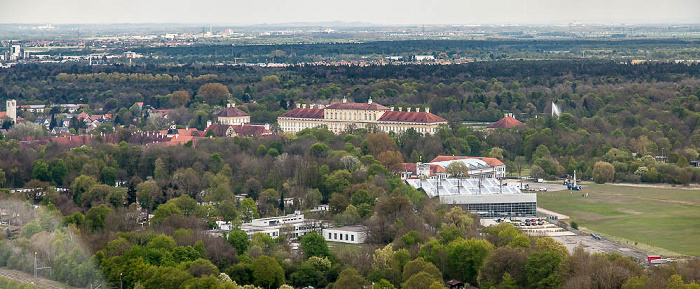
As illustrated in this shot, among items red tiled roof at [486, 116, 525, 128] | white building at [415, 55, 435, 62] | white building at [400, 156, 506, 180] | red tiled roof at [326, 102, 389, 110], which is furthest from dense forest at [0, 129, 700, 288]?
white building at [415, 55, 435, 62]

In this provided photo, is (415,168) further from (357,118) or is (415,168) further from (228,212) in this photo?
(357,118)

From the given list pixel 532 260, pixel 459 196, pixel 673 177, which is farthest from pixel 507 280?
pixel 673 177

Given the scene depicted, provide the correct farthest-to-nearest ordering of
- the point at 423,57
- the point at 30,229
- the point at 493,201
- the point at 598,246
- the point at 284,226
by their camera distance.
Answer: the point at 423,57 → the point at 493,201 → the point at 284,226 → the point at 598,246 → the point at 30,229

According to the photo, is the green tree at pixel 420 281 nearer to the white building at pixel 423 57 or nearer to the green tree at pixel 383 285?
the green tree at pixel 383 285

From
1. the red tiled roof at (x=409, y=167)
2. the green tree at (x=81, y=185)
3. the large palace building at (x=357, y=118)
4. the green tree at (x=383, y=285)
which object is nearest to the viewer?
the green tree at (x=383, y=285)

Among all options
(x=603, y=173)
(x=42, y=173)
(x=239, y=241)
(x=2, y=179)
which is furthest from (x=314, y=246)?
(x=603, y=173)

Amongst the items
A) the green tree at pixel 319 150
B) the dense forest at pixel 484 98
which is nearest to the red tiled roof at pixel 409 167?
the green tree at pixel 319 150
